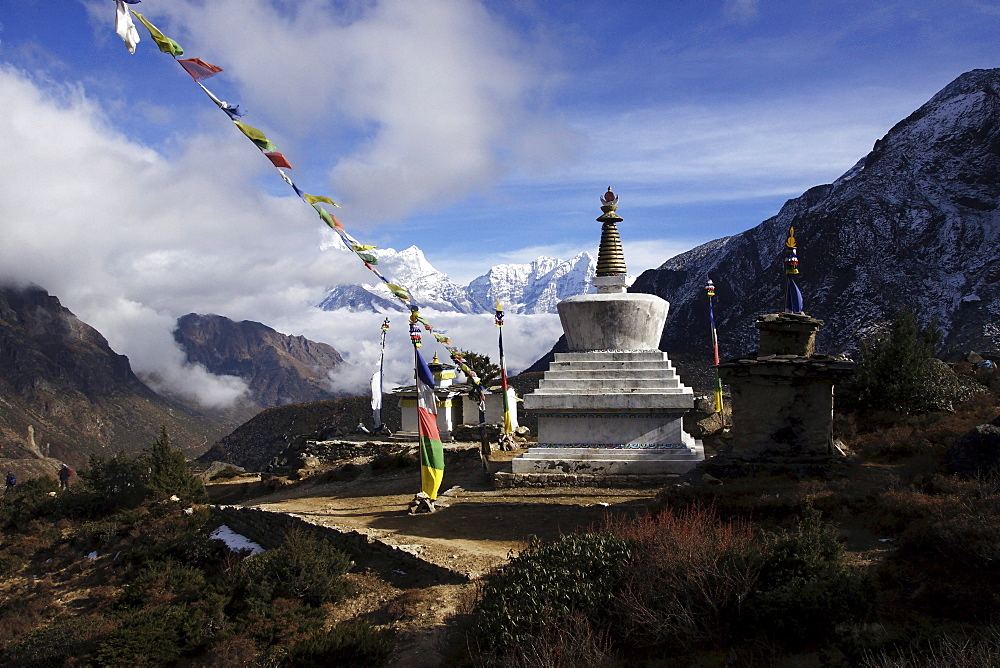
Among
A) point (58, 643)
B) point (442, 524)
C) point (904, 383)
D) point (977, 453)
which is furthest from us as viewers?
point (904, 383)

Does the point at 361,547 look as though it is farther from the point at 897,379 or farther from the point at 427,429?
the point at 897,379

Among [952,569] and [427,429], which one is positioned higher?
[427,429]

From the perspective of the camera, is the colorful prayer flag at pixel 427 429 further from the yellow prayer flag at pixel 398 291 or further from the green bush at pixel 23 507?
the green bush at pixel 23 507

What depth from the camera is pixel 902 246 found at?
152 ft

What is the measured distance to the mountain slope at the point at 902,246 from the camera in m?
41.2

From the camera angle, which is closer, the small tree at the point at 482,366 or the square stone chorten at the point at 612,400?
the square stone chorten at the point at 612,400

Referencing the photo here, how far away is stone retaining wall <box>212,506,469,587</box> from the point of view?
30.0 feet

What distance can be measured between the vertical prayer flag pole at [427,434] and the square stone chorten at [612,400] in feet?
6.99

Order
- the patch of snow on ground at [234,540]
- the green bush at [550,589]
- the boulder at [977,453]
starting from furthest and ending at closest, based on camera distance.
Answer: the patch of snow on ground at [234,540]
the boulder at [977,453]
the green bush at [550,589]

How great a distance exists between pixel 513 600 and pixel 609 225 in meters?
11.1

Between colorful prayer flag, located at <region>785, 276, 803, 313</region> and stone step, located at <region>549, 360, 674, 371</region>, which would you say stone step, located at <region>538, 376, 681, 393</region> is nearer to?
stone step, located at <region>549, 360, 674, 371</region>

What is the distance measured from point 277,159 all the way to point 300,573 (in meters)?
6.00

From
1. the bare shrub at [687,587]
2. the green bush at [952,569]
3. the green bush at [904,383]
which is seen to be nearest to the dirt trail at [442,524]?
the bare shrub at [687,587]

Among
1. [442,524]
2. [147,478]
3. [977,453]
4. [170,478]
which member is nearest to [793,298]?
[977,453]
